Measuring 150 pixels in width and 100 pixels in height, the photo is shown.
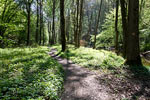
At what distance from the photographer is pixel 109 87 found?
454 cm

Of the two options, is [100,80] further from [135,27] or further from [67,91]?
[135,27]

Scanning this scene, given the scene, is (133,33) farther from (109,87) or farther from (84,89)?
(84,89)

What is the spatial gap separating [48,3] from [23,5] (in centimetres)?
1002

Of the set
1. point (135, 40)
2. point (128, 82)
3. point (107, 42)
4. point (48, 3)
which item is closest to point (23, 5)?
point (48, 3)

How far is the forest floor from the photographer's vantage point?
3892 mm

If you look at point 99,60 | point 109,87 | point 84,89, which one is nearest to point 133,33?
point 99,60

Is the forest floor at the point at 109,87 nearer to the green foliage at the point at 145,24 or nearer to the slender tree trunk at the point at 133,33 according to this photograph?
the slender tree trunk at the point at 133,33

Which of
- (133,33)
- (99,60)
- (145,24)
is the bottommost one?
(99,60)

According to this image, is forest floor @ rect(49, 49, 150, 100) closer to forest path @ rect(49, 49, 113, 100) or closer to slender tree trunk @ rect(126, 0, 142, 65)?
forest path @ rect(49, 49, 113, 100)

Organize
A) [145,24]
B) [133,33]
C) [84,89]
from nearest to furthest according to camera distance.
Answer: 1. [84,89]
2. [133,33]
3. [145,24]

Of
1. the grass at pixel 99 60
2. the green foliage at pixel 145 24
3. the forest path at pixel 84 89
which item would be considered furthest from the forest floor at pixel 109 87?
the green foliage at pixel 145 24

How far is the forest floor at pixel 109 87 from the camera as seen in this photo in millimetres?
3892

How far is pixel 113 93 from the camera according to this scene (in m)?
4.12

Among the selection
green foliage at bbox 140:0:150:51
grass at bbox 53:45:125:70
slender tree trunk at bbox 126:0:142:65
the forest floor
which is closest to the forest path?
the forest floor
